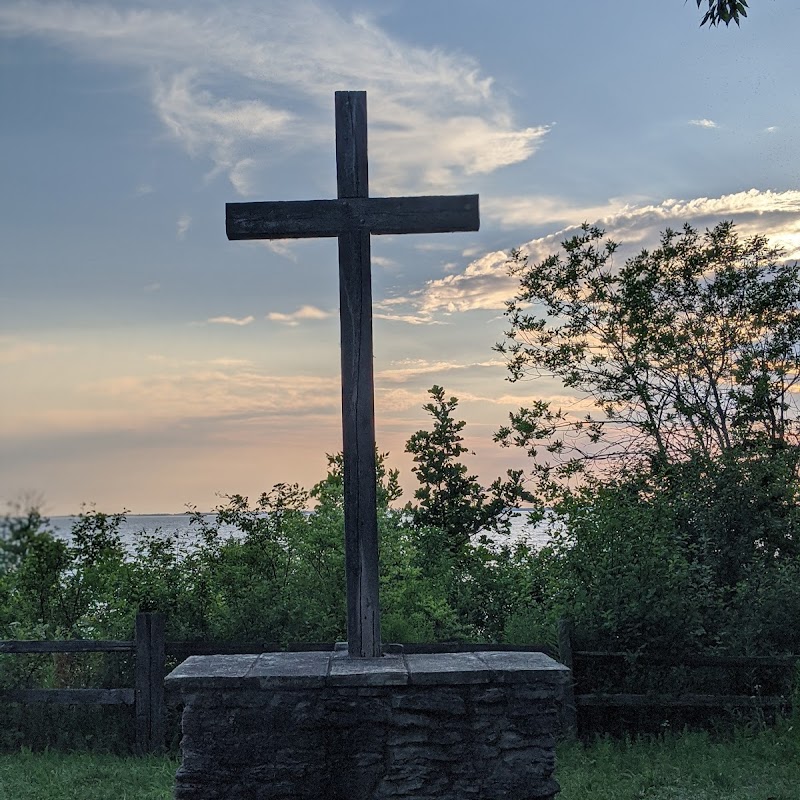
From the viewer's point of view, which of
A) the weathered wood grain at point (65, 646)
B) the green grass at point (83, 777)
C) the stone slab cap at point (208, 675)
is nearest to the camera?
the stone slab cap at point (208, 675)

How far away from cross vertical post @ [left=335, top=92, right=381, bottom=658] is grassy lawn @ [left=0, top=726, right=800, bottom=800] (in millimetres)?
2304

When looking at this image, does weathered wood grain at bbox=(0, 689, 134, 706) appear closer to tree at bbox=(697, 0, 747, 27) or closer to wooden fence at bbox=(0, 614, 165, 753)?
wooden fence at bbox=(0, 614, 165, 753)

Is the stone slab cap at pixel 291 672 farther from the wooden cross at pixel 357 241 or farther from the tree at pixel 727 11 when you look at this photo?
the tree at pixel 727 11

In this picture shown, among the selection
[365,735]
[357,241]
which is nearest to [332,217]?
[357,241]

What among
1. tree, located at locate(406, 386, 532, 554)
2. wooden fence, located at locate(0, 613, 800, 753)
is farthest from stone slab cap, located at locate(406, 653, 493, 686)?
tree, located at locate(406, 386, 532, 554)

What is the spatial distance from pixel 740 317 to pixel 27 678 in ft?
31.1

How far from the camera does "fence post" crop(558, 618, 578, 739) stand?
8.26 m

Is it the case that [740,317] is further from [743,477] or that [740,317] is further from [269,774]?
[269,774]

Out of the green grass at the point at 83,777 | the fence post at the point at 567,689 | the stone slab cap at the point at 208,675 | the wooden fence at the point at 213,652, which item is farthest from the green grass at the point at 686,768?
the green grass at the point at 83,777

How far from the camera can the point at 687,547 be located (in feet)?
31.8

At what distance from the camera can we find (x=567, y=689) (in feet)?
27.5

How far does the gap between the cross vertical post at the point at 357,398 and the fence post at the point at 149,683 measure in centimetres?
342

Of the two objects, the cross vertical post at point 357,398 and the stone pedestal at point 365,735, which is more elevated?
the cross vertical post at point 357,398

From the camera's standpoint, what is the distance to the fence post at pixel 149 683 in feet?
27.4
